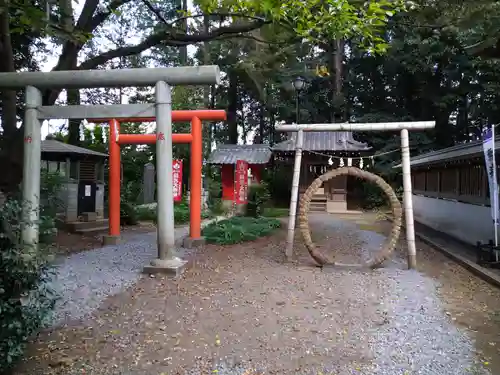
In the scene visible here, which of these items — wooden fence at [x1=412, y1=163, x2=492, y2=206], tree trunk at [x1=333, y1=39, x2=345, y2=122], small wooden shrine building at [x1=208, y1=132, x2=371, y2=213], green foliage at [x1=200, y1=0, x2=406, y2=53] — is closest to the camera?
A: green foliage at [x1=200, y1=0, x2=406, y2=53]

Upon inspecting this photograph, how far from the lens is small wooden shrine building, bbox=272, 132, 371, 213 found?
19.0 m

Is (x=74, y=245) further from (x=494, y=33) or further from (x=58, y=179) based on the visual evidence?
(x=494, y=33)

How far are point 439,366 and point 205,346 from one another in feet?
7.34

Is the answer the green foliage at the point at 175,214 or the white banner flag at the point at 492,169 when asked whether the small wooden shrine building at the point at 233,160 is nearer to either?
the green foliage at the point at 175,214

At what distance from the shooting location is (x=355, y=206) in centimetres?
2345

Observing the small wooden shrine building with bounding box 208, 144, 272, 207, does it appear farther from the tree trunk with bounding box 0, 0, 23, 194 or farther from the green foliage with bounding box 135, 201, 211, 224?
the tree trunk with bounding box 0, 0, 23, 194

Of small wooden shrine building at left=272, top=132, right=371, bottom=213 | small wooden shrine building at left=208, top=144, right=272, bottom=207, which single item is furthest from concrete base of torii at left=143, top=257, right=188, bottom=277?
small wooden shrine building at left=208, top=144, right=272, bottom=207

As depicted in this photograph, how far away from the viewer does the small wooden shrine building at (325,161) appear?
62.4 feet

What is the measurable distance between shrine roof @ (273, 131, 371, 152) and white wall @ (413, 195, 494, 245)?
4009 millimetres

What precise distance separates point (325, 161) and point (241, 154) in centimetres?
555

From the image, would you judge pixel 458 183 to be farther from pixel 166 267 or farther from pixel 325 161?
pixel 166 267

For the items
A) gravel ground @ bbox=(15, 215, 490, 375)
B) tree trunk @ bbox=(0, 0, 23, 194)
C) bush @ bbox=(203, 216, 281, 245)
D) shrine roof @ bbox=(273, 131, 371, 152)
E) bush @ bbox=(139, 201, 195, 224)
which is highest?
shrine roof @ bbox=(273, 131, 371, 152)

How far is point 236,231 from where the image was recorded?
1052 cm

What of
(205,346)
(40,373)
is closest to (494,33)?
(205,346)
